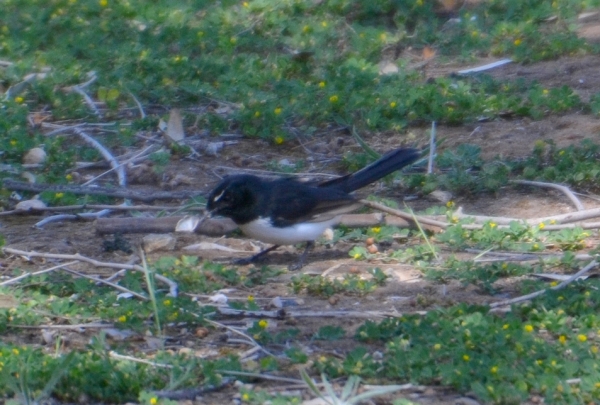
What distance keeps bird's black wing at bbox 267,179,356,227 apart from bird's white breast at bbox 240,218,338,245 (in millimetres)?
32

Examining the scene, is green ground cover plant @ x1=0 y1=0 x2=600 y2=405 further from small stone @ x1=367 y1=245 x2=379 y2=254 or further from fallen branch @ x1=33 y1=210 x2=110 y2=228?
fallen branch @ x1=33 y1=210 x2=110 y2=228

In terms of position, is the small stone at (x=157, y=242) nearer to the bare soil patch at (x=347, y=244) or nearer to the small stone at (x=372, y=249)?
the bare soil patch at (x=347, y=244)

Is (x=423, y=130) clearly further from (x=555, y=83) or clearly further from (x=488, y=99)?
(x=555, y=83)

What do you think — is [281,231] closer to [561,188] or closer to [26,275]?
[26,275]

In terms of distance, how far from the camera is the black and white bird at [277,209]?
627 cm

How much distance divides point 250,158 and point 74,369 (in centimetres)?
404

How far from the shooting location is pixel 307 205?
633cm

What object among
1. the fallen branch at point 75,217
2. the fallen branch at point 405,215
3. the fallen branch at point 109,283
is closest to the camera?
Answer: the fallen branch at point 109,283

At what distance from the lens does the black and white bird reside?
20.6 feet

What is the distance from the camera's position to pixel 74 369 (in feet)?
13.7

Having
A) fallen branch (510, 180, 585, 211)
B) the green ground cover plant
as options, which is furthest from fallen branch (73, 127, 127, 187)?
fallen branch (510, 180, 585, 211)

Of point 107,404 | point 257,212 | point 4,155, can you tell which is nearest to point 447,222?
point 257,212

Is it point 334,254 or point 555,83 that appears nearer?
point 334,254

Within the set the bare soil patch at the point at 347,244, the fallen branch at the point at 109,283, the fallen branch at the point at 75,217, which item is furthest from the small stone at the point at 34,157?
the fallen branch at the point at 109,283
